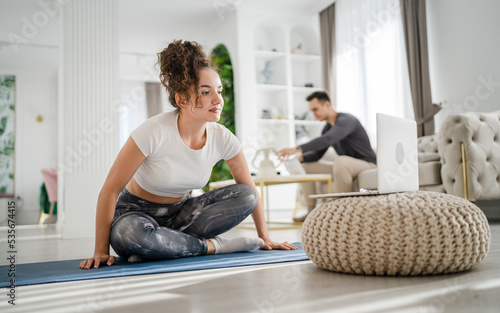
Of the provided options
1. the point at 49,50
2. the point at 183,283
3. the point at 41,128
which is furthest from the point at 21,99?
the point at 183,283

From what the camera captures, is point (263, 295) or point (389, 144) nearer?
point (263, 295)

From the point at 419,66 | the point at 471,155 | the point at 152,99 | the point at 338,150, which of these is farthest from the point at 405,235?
the point at 152,99

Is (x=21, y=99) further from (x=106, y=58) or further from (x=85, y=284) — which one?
(x=85, y=284)

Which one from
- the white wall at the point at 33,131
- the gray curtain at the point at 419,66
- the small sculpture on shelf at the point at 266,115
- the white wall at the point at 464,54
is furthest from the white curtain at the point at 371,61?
the white wall at the point at 33,131

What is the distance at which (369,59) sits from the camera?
5.38 metres

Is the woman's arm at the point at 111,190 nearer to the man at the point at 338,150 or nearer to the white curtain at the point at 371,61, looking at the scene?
the man at the point at 338,150

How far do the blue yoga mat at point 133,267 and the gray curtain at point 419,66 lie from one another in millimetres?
3066

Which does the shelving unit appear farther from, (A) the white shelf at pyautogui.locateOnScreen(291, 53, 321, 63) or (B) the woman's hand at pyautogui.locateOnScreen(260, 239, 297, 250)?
(B) the woman's hand at pyautogui.locateOnScreen(260, 239, 297, 250)

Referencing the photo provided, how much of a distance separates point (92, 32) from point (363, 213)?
3.25 m

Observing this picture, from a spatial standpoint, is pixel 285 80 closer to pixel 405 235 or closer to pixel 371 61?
pixel 371 61

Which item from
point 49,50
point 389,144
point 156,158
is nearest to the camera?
point 389,144

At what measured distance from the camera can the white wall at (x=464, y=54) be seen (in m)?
3.78

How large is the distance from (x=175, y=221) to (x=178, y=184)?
23 centimetres

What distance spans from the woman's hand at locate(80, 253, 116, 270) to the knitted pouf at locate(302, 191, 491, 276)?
30.7 inches
